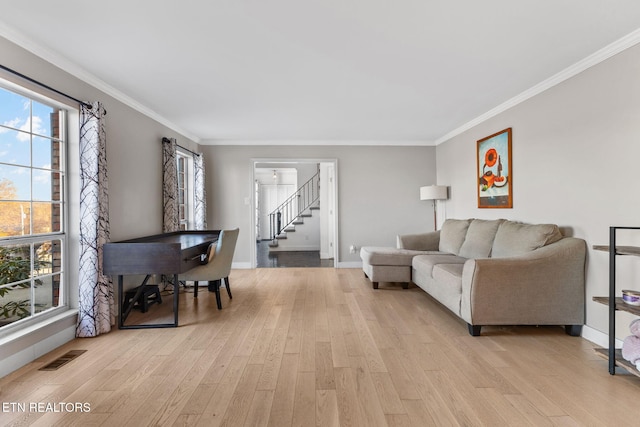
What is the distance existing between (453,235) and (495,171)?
1057 mm

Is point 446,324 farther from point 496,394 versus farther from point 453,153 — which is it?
point 453,153

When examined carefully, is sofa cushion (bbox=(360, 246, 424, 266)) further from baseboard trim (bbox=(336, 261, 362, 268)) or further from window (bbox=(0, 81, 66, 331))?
window (bbox=(0, 81, 66, 331))

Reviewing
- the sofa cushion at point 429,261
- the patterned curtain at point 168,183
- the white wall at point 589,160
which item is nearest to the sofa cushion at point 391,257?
the sofa cushion at point 429,261

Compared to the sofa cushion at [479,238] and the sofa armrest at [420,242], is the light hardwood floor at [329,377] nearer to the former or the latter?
the sofa cushion at [479,238]

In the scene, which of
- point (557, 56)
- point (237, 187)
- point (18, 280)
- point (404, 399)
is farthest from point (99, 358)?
point (557, 56)

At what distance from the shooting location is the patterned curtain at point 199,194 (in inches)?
217

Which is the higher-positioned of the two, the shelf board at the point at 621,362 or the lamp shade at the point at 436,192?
the lamp shade at the point at 436,192

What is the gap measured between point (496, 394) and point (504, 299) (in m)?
1.14

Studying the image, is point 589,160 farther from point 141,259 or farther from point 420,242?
point 141,259

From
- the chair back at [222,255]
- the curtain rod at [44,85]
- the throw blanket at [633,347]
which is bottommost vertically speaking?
the throw blanket at [633,347]

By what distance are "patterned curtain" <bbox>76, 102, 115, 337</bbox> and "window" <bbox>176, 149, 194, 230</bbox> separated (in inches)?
93.5

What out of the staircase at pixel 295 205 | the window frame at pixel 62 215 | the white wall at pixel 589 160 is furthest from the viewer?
the staircase at pixel 295 205

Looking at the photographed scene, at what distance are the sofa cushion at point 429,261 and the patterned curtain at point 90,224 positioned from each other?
3447mm

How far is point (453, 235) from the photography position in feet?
15.6
